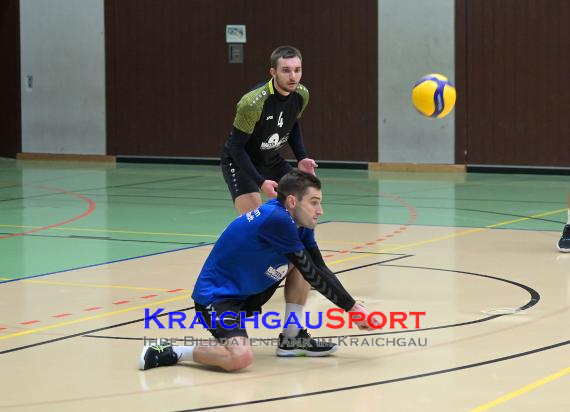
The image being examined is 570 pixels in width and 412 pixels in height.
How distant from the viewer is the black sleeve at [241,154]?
8031 mm

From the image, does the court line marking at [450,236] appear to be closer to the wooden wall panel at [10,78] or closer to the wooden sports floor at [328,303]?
the wooden sports floor at [328,303]

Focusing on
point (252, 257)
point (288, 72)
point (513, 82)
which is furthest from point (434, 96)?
point (513, 82)

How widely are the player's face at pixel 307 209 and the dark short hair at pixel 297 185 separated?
0.08 feet

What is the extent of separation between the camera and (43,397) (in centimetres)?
538

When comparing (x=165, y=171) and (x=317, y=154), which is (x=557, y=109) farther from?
(x=165, y=171)

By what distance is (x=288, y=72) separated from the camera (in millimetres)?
8008

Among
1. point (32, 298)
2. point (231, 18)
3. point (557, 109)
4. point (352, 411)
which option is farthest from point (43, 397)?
point (231, 18)

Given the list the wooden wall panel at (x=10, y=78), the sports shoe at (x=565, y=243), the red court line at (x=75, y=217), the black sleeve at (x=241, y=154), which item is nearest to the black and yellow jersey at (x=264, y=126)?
the black sleeve at (x=241, y=154)

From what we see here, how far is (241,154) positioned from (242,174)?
0.32m

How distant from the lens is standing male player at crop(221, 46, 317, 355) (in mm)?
8008

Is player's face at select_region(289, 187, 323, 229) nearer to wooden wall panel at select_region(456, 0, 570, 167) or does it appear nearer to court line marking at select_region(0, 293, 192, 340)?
court line marking at select_region(0, 293, 192, 340)

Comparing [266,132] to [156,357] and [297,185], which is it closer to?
[297,185]

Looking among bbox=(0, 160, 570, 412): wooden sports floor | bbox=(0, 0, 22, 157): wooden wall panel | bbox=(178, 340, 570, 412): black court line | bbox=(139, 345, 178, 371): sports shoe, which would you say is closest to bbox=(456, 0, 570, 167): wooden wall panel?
bbox=(0, 160, 570, 412): wooden sports floor

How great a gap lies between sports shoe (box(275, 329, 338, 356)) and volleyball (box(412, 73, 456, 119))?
5.09m
